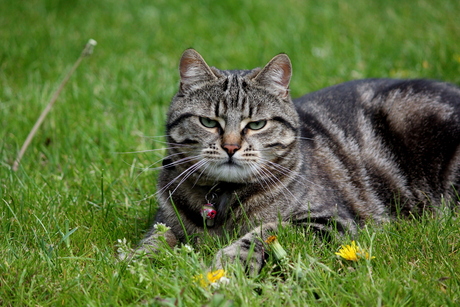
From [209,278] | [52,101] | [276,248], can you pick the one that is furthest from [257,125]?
[52,101]

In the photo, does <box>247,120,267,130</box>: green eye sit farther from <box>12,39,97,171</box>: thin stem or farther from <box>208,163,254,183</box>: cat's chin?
<box>12,39,97,171</box>: thin stem

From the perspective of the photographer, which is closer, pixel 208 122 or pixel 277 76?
pixel 208 122

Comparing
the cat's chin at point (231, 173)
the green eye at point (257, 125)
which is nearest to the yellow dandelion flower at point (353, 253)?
the cat's chin at point (231, 173)

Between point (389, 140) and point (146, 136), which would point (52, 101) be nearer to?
point (146, 136)

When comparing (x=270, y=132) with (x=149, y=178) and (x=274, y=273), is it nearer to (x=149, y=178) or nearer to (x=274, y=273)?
(x=274, y=273)

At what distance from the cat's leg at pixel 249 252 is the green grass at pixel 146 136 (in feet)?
0.23

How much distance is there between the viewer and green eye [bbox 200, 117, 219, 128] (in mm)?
3086

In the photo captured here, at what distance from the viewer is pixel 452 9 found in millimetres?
6715

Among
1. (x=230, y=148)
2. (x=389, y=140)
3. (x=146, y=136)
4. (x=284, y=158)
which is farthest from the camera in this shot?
(x=146, y=136)

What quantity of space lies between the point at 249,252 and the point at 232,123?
813mm

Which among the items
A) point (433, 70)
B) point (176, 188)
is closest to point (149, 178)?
point (176, 188)

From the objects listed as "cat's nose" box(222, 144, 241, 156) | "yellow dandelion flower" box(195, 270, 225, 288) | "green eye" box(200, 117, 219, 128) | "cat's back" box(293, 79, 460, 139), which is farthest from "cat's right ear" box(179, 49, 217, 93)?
"yellow dandelion flower" box(195, 270, 225, 288)

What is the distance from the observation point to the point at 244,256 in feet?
8.80

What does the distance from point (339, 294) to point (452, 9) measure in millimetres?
5455
